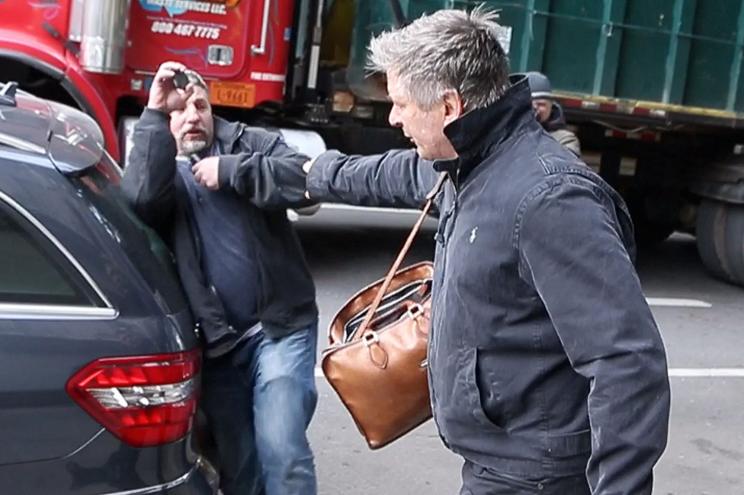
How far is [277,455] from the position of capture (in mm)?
3283

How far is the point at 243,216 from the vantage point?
3.28 metres

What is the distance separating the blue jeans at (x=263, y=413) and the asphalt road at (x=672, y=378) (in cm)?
154

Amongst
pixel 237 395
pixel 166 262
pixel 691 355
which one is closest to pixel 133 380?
pixel 166 262

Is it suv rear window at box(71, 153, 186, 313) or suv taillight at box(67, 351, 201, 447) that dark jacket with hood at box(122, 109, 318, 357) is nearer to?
suv rear window at box(71, 153, 186, 313)

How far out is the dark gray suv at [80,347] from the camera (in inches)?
102

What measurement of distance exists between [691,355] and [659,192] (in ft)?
11.2

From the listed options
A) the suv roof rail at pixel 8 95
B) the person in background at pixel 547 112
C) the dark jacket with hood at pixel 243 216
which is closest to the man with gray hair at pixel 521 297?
the dark jacket with hood at pixel 243 216

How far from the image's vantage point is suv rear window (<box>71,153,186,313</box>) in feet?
9.27

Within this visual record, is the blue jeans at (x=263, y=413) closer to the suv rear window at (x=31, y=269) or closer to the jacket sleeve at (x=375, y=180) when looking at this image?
the jacket sleeve at (x=375, y=180)

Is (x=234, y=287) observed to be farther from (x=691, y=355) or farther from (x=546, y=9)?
(x=546, y=9)

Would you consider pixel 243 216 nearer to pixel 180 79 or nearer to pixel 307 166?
pixel 307 166

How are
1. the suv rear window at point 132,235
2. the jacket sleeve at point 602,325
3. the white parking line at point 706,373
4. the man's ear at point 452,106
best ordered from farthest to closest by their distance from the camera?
the white parking line at point 706,373, the suv rear window at point 132,235, the man's ear at point 452,106, the jacket sleeve at point 602,325

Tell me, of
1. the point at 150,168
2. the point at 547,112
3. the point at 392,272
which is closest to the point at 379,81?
the point at 547,112

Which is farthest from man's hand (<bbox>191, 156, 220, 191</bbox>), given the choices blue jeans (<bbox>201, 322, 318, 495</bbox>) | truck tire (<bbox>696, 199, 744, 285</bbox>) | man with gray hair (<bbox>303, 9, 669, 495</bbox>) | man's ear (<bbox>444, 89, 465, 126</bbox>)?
truck tire (<bbox>696, 199, 744, 285</bbox>)
